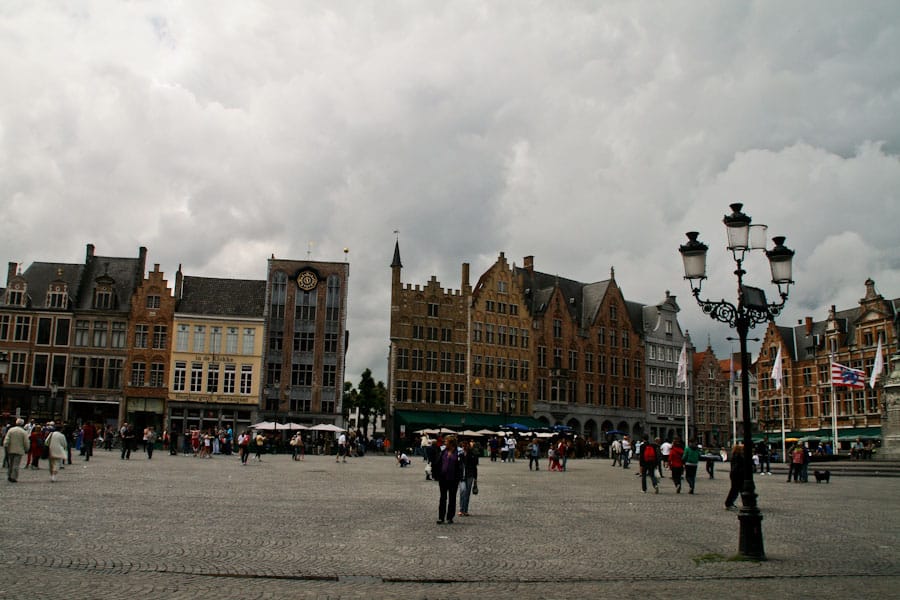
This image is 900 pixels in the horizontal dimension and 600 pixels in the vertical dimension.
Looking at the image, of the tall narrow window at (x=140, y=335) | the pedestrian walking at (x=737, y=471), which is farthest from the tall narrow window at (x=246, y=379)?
the pedestrian walking at (x=737, y=471)

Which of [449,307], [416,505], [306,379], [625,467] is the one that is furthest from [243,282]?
[416,505]

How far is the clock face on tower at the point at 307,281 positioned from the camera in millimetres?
65250

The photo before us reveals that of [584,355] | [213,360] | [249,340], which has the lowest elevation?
[213,360]

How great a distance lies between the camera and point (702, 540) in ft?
44.4

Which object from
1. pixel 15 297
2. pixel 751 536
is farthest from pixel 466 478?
pixel 15 297

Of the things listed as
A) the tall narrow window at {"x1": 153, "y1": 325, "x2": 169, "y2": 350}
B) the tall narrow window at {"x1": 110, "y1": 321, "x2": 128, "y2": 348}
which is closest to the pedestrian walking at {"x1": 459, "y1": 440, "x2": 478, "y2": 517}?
the tall narrow window at {"x1": 153, "y1": 325, "x2": 169, "y2": 350}

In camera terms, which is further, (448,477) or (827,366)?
(827,366)

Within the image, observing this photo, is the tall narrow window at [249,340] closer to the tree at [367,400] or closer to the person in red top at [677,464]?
the tree at [367,400]

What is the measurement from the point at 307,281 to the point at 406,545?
5444 cm

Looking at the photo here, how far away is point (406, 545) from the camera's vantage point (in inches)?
482

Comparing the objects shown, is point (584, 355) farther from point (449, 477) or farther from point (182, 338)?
point (449, 477)

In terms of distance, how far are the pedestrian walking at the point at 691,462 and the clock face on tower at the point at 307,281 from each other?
144 feet

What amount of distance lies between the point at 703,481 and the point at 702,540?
727 inches

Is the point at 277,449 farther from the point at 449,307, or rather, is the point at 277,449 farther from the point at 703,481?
the point at 703,481
